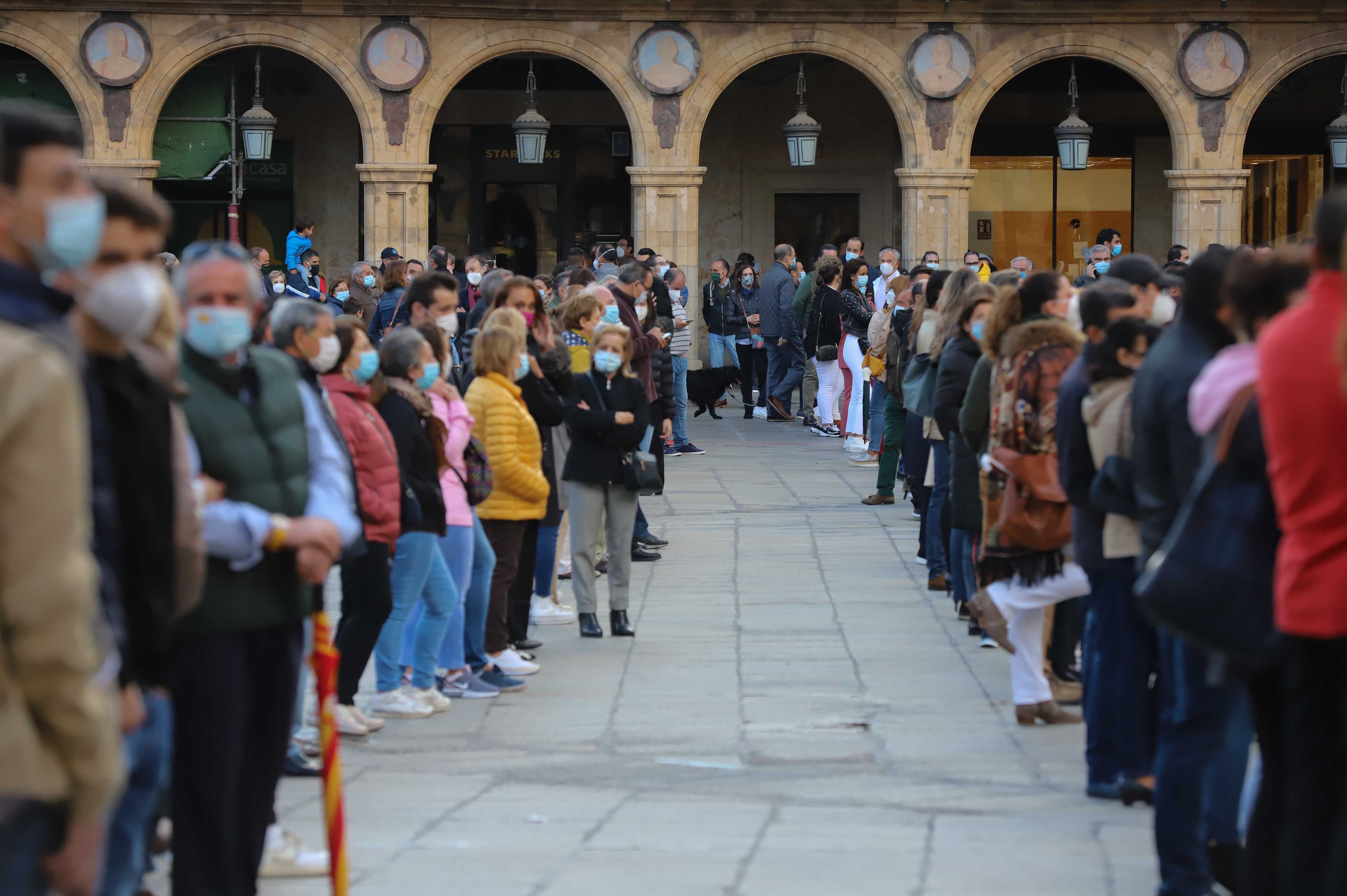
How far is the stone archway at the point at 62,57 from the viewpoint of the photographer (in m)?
21.7

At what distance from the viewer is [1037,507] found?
A: 22.7 ft

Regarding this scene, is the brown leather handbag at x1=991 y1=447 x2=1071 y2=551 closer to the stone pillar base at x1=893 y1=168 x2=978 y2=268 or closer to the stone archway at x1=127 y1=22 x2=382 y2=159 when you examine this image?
the stone pillar base at x1=893 y1=168 x2=978 y2=268

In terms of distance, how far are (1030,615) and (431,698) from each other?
8.38 feet

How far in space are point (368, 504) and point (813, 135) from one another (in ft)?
52.7

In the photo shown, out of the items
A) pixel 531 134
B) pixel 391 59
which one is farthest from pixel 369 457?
pixel 391 59

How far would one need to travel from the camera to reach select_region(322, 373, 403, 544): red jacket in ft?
21.6

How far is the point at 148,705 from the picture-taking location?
12.1ft

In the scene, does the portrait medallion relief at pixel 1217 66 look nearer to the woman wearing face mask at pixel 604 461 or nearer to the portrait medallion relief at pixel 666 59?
the portrait medallion relief at pixel 666 59

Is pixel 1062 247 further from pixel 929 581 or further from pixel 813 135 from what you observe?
pixel 929 581

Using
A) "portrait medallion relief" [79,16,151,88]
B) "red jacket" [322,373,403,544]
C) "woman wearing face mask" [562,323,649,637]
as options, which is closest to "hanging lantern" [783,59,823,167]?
"portrait medallion relief" [79,16,151,88]

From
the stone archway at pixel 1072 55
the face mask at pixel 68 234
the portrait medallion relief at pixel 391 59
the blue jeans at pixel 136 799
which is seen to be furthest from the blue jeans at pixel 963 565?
the portrait medallion relief at pixel 391 59

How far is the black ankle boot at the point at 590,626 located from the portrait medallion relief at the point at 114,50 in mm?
15037

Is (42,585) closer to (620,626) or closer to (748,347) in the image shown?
(620,626)

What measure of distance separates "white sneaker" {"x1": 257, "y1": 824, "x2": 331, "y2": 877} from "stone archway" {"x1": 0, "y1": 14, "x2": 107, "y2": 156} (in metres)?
18.0
